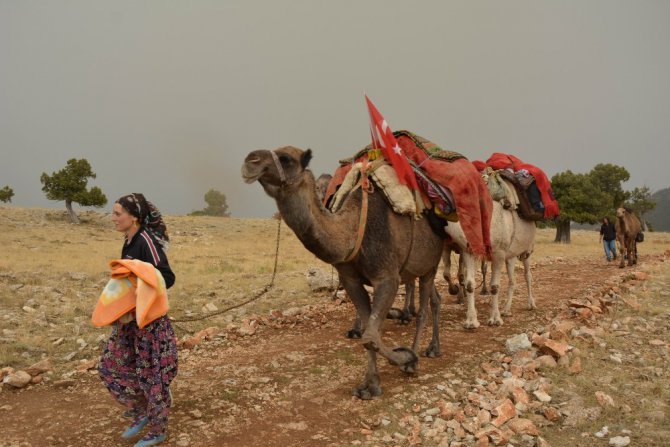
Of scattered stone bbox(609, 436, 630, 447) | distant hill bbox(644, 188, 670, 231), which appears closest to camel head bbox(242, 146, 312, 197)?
scattered stone bbox(609, 436, 630, 447)

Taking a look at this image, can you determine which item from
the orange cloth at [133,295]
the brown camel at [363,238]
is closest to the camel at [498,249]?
the brown camel at [363,238]

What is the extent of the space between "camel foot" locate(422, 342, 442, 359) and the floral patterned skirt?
3.45 metres

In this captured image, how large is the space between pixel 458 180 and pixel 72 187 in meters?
41.2

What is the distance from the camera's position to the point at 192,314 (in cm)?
965

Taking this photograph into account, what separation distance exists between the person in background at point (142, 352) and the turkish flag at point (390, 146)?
2.62 m

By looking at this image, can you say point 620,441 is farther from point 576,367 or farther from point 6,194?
point 6,194

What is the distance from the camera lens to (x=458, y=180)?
6.04 m

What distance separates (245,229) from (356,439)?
118 feet

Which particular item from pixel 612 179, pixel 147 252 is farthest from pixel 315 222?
pixel 612 179

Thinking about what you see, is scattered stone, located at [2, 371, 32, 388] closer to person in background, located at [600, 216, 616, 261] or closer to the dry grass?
the dry grass

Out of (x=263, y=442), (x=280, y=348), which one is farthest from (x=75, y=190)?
(x=263, y=442)

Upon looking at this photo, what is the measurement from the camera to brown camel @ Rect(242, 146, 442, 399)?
13.6 feet

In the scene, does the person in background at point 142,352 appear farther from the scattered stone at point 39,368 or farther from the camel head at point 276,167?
the scattered stone at point 39,368

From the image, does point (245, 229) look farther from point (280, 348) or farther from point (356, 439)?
point (356, 439)
